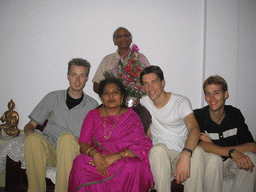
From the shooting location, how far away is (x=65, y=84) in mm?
3082

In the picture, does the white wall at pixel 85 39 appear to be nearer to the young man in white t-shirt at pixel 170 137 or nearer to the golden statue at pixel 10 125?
the golden statue at pixel 10 125

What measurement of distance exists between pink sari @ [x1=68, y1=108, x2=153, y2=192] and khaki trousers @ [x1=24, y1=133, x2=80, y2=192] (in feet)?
0.37

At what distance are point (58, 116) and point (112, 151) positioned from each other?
906mm

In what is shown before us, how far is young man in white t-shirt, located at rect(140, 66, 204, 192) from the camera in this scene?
54.0 inches

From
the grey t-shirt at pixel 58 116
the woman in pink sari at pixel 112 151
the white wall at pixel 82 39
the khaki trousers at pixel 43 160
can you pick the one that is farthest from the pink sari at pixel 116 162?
the white wall at pixel 82 39

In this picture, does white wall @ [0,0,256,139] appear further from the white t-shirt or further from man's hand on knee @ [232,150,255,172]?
man's hand on knee @ [232,150,255,172]

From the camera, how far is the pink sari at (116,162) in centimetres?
137

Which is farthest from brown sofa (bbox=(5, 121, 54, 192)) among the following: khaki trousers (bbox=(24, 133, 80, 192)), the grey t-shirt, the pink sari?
the pink sari

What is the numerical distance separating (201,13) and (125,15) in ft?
4.54

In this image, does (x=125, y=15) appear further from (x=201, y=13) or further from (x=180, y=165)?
(x=180, y=165)

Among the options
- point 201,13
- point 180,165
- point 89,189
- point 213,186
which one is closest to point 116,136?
point 89,189

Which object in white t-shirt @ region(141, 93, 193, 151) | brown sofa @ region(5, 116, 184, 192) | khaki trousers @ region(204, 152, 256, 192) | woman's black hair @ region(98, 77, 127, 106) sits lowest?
brown sofa @ region(5, 116, 184, 192)

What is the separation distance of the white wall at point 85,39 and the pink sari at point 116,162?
157cm

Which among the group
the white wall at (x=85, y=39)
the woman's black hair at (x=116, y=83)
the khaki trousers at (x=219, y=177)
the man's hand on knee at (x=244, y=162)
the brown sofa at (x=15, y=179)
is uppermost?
the white wall at (x=85, y=39)
